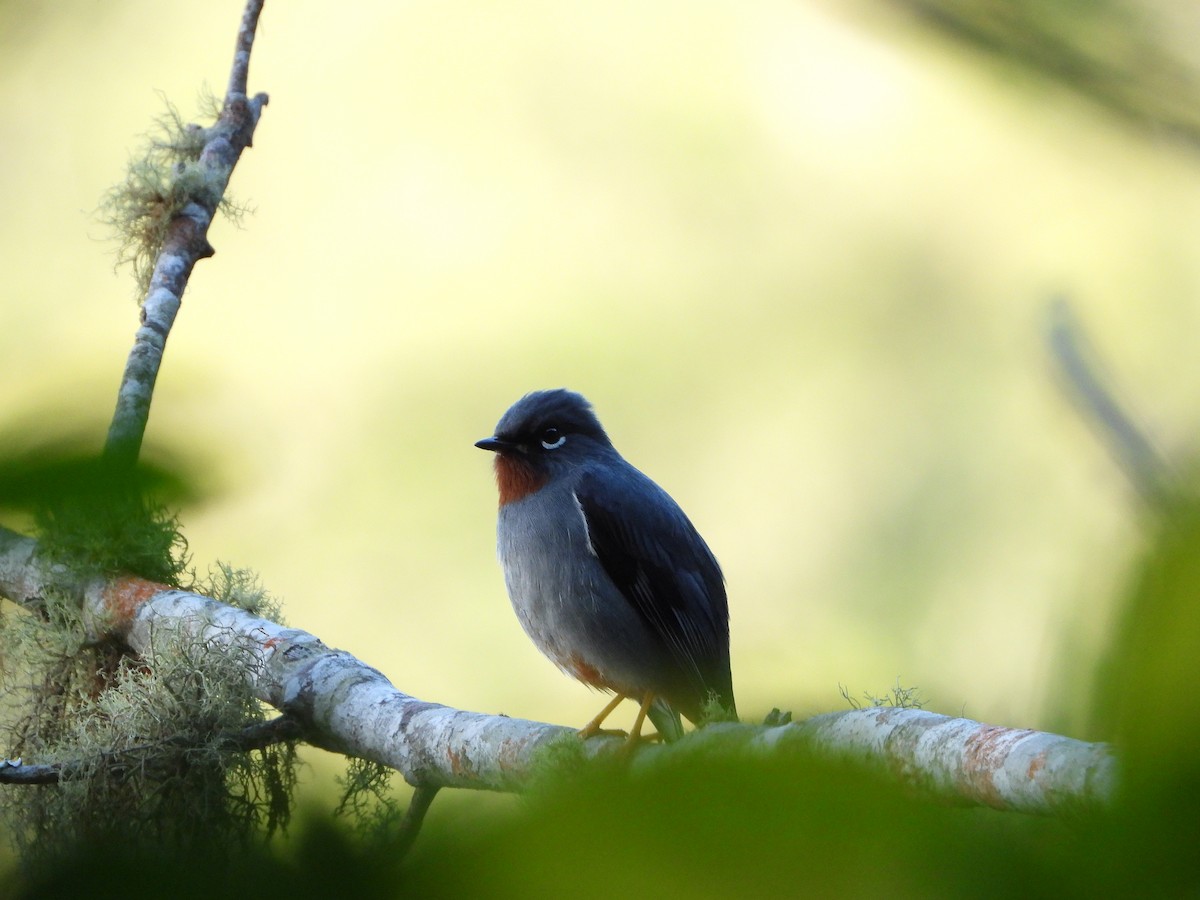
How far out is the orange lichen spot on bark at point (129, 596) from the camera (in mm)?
2574

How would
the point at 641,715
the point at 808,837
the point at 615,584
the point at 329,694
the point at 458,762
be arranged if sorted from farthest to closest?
the point at 615,584, the point at 641,715, the point at 329,694, the point at 458,762, the point at 808,837

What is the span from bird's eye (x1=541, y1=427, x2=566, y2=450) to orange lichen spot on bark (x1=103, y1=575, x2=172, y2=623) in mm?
1435

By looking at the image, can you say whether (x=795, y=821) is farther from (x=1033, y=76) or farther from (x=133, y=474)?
(x=1033, y=76)

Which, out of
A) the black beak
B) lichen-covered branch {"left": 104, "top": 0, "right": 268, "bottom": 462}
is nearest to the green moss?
lichen-covered branch {"left": 104, "top": 0, "right": 268, "bottom": 462}

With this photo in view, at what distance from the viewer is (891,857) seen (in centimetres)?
25

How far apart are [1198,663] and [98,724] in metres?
2.41

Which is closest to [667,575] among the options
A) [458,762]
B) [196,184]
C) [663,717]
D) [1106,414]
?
[663,717]

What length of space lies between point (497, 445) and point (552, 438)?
0.22m

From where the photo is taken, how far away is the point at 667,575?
3348 mm

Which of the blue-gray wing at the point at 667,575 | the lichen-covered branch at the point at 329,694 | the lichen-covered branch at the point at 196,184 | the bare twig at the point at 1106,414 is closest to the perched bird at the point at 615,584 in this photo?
the blue-gray wing at the point at 667,575

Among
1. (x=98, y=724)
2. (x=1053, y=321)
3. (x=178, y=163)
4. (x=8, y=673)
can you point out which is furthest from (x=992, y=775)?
(x=178, y=163)

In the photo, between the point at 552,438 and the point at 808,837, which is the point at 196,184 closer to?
the point at 552,438

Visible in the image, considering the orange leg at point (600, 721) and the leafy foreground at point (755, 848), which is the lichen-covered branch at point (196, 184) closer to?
the orange leg at point (600, 721)

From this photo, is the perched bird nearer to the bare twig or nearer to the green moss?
the green moss
